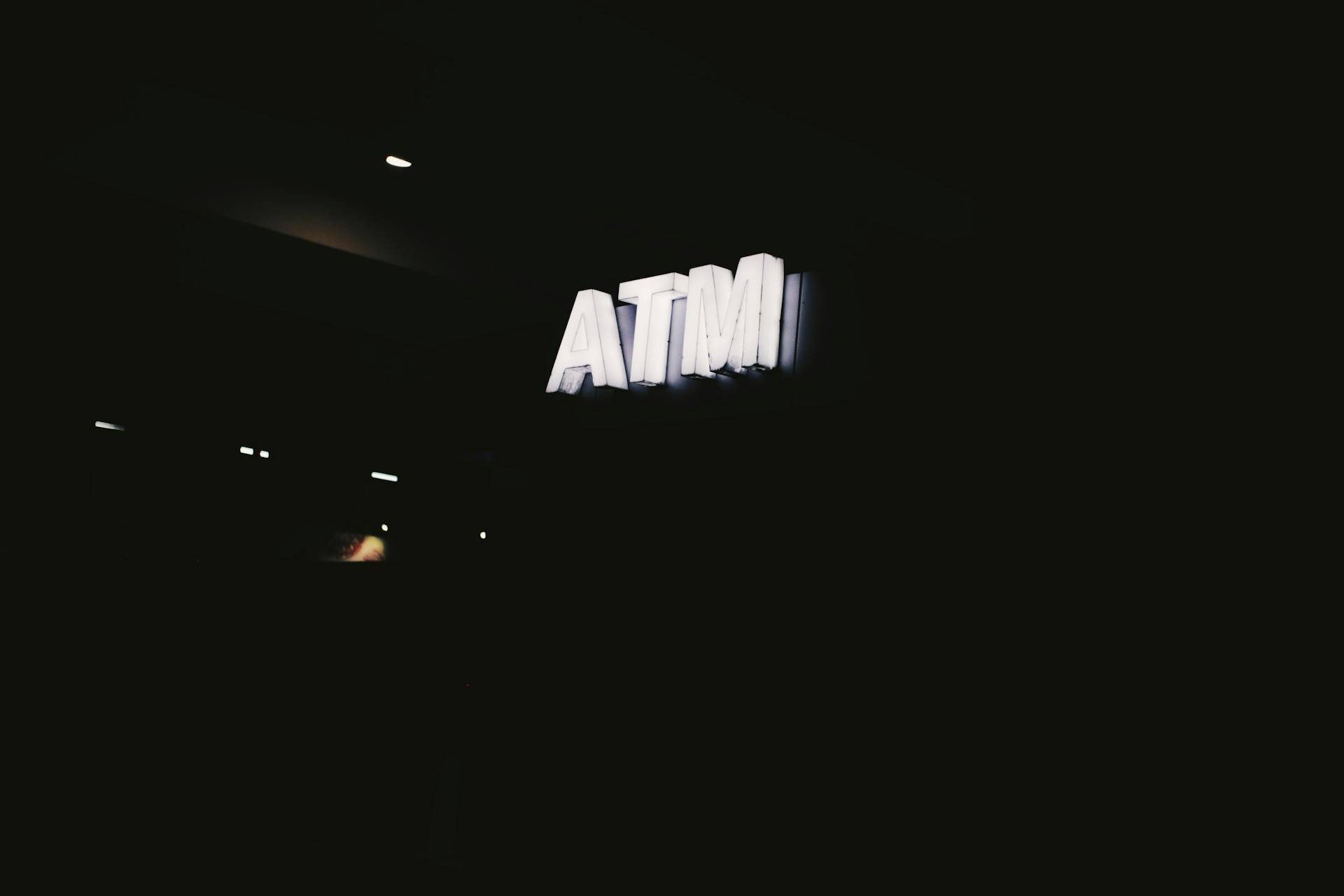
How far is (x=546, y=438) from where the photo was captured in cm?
603

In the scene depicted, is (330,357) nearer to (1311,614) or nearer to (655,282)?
(655,282)

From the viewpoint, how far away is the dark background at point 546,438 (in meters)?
4.32

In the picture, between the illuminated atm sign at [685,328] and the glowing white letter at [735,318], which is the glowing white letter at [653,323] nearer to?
the illuminated atm sign at [685,328]

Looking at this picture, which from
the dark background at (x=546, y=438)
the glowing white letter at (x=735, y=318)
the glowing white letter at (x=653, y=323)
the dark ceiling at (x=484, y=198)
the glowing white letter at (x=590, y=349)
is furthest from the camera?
the glowing white letter at (x=590, y=349)

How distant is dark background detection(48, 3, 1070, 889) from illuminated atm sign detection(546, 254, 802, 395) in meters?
0.18

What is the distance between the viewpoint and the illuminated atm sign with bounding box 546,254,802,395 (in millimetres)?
4816

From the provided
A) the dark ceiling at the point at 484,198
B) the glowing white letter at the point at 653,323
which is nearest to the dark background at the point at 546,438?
the dark ceiling at the point at 484,198

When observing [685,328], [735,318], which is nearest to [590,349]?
[685,328]

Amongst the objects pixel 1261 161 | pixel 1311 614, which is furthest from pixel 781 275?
pixel 1311 614

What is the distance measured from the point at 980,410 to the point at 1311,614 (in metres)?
1.31

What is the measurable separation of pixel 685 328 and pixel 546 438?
1.22 meters

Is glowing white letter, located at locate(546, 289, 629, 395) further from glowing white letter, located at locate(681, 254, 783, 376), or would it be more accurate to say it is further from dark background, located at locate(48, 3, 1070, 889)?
glowing white letter, located at locate(681, 254, 783, 376)

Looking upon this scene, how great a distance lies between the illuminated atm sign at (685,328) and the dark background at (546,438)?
18 cm

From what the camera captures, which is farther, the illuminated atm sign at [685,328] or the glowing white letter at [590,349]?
the glowing white letter at [590,349]
